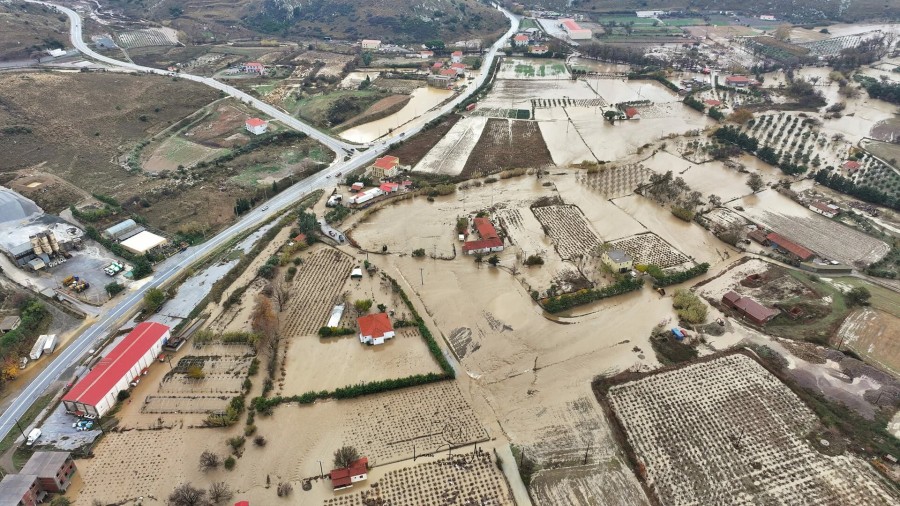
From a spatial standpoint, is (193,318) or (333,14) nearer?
(193,318)

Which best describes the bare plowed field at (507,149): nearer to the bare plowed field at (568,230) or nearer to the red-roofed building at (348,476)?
the bare plowed field at (568,230)

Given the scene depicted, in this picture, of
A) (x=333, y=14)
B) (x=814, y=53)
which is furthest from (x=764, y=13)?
(x=333, y=14)

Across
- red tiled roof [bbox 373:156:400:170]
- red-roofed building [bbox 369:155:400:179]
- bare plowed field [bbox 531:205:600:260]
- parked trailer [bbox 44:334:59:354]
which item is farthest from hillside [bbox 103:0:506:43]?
parked trailer [bbox 44:334:59:354]

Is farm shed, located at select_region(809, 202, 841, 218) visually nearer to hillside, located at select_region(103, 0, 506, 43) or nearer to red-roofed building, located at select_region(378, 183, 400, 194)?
red-roofed building, located at select_region(378, 183, 400, 194)

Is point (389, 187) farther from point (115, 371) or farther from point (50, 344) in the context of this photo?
point (50, 344)

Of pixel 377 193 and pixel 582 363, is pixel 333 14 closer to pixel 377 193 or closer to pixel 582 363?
pixel 377 193

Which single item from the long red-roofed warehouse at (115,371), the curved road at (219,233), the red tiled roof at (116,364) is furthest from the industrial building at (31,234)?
the red tiled roof at (116,364)
